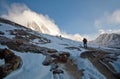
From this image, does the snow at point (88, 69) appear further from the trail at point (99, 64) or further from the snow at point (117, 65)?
the snow at point (117, 65)

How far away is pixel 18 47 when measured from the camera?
116 feet

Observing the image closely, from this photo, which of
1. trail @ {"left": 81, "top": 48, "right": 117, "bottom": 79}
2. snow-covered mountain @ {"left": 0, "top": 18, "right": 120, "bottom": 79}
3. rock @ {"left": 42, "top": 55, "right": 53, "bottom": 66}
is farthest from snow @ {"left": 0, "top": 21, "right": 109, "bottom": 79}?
trail @ {"left": 81, "top": 48, "right": 117, "bottom": 79}

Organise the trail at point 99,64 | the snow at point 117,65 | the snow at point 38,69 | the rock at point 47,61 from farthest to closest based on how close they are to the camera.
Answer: the snow at point 117,65 < the rock at point 47,61 < the trail at point 99,64 < the snow at point 38,69

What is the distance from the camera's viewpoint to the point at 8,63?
25609 millimetres

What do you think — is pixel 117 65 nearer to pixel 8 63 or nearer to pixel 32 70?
pixel 32 70

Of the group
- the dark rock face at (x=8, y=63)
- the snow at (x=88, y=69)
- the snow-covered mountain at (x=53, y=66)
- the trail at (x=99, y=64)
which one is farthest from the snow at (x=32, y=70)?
the trail at (x=99, y=64)

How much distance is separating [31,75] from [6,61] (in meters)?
5.11

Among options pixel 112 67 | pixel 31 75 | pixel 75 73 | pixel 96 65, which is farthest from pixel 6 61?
pixel 112 67

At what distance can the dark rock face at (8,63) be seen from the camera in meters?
23.7

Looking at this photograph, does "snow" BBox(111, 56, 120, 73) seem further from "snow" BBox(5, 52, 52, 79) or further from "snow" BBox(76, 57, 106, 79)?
"snow" BBox(5, 52, 52, 79)

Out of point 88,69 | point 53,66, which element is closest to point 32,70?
point 53,66

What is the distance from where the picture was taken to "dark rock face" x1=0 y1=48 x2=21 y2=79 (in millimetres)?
23672

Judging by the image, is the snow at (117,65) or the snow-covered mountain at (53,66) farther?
the snow at (117,65)

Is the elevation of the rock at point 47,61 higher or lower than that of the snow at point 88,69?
higher
